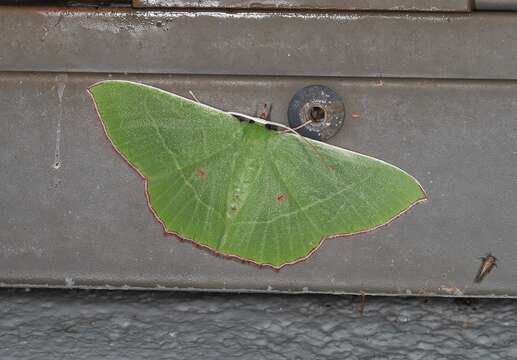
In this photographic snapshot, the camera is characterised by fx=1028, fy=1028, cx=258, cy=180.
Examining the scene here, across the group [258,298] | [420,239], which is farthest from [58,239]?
[420,239]

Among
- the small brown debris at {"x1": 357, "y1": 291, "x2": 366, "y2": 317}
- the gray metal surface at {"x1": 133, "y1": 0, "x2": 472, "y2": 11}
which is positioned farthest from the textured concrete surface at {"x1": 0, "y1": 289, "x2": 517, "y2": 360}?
the gray metal surface at {"x1": 133, "y1": 0, "x2": 472, "y2": 11}

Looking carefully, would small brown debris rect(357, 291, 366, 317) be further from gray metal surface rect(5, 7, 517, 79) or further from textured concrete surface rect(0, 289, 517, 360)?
gray metal surface rect(5, 7, 517, 79)

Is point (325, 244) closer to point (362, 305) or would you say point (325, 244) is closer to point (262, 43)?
point (362, 305)

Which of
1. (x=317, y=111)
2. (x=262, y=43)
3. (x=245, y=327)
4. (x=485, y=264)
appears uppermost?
(x=262, y=43)

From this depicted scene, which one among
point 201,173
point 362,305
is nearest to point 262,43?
point 201,173

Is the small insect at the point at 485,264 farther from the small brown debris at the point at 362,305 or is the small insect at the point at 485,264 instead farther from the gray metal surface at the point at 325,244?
the small brown debris at the point at 362,305

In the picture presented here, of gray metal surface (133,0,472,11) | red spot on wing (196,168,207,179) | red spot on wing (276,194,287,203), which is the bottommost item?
red spot on wing (276,194,287,203)

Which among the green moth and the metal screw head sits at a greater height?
the metal screw head
